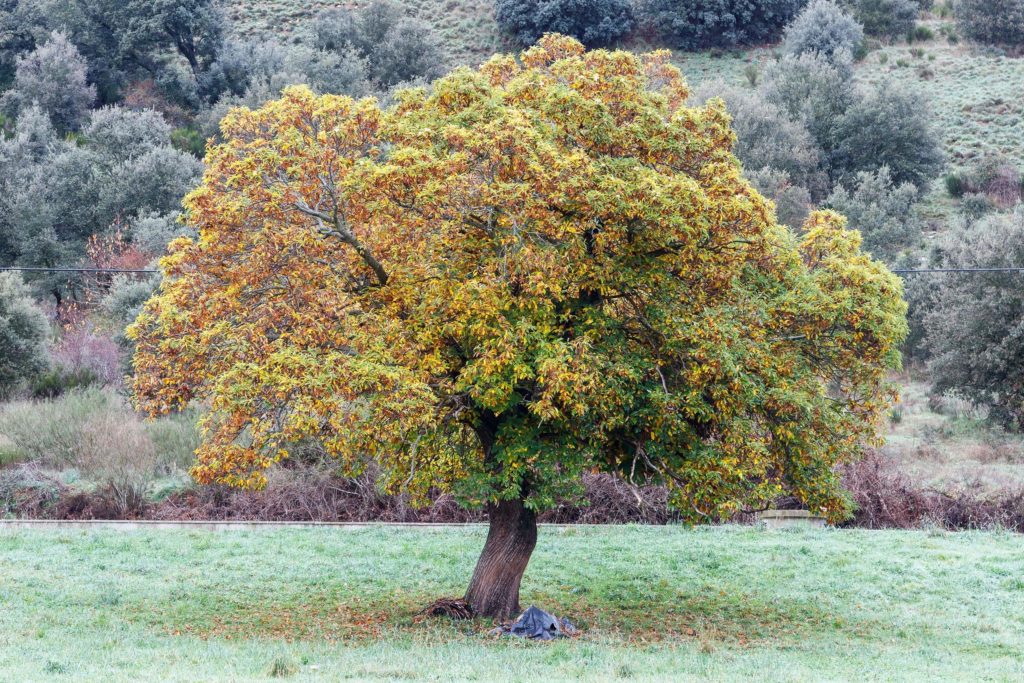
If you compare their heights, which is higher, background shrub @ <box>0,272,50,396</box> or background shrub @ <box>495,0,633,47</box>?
background shrub @ <box>495,0,633,47</box>

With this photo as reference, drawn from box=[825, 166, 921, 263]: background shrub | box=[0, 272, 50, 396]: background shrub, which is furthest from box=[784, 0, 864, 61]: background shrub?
box=[0, 272, 50, 396]: background shrub

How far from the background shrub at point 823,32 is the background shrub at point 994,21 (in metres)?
7.63

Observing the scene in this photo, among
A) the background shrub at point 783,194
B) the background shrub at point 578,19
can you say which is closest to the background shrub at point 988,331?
the background shrub at point 783,194

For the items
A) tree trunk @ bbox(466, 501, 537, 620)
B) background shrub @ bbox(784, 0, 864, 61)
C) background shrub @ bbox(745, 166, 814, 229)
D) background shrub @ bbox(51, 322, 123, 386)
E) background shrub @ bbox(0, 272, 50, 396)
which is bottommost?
background shrub @ bbox(51, 322, 123, 386)

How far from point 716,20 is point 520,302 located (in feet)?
207

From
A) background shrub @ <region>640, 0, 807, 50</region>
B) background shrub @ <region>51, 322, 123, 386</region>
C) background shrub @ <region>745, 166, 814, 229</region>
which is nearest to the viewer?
background shrub @ <region>51, 322, 123, 386</region>

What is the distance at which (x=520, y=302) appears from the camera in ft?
40.4

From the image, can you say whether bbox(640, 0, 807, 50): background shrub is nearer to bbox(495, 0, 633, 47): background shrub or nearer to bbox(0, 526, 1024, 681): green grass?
bbox(495, 0, 633, 47): background shrub

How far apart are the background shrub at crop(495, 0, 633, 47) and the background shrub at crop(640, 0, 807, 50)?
244 centimetres

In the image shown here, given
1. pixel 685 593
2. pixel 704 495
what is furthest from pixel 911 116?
pixel 704 495

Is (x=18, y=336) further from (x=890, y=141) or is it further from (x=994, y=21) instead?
(x=994, y=21)

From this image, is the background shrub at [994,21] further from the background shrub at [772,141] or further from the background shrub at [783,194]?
the background shrub at [783,194]

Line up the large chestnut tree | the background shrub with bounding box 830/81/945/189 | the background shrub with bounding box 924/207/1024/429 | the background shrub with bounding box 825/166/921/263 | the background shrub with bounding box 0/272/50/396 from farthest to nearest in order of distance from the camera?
1. the background shrub with bounding box 830/81/945/189
2. the background shrub with bounding box 825/166/921/263
3. the background shrub with bounding box 0/272/50/396
4. the background shrub with bounding box 924/207/1024/429
5. the large chestnut tree

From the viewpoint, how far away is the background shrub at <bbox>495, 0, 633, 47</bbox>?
6688cm
